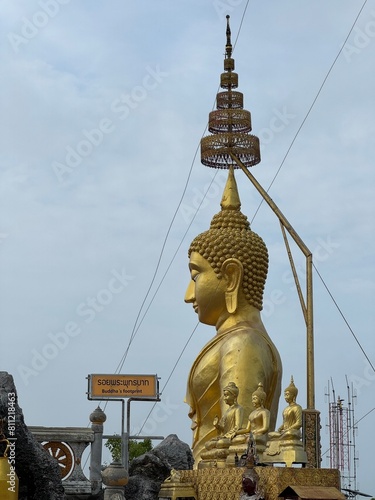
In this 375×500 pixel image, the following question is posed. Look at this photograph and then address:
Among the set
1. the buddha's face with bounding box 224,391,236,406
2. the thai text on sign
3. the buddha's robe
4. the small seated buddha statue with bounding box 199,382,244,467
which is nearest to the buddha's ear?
the buddha's robe

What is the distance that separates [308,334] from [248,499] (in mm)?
3099

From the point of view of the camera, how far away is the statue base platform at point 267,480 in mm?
9797

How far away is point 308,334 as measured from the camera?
12.1m

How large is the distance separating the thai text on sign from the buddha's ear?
4.75 metres

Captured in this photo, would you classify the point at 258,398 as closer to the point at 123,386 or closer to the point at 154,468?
the point at 154,468

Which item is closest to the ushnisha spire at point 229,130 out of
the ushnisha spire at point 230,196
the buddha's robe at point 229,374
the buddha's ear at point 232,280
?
the ushnisha spire at point 230,196

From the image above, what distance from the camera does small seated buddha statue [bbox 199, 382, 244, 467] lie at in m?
11.5

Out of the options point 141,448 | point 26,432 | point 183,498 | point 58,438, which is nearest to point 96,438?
Answer: point 58,438

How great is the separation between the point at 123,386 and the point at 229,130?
5.83 meters

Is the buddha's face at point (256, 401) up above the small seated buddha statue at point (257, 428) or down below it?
above

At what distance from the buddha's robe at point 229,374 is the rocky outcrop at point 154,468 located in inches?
119

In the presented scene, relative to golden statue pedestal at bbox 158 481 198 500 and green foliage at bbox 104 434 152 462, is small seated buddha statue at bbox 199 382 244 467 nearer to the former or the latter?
golden statue pedestal at bbox 158 481 198 500

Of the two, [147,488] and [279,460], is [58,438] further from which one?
[279,460]

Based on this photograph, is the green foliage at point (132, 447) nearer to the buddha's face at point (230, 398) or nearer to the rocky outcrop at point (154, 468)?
the rocky outcrop at point (154, 468)
